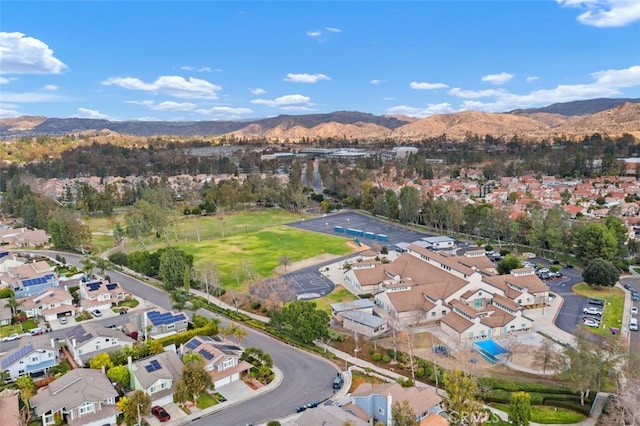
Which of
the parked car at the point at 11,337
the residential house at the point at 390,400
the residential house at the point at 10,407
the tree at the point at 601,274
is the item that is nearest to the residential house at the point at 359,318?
the residential house at the point at 390,400

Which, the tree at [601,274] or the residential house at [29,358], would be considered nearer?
the residential house at [29,358]

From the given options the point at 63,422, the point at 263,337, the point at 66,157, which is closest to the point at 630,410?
the point at 263,337

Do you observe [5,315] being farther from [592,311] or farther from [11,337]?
[592,311]

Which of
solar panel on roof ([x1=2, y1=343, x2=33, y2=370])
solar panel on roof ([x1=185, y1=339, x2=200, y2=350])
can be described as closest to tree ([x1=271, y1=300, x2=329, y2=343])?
solar panel on roof ([x1=185, y1=339, x2=200, y2=350])

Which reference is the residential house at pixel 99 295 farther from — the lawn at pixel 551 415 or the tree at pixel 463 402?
the lawn at pixel 551 415

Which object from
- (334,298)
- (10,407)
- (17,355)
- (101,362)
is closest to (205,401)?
(101,362)

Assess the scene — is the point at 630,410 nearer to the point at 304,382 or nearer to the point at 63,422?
the point at 304,382
